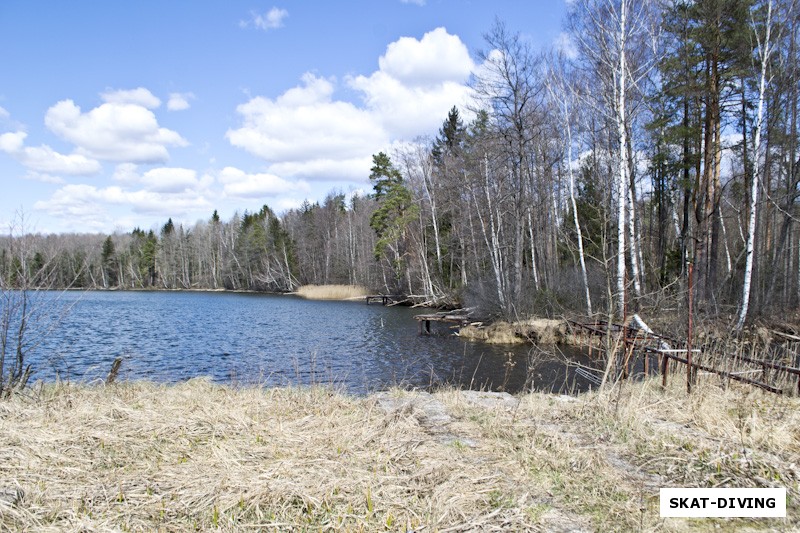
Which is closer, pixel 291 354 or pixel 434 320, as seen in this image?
pixel 291 354

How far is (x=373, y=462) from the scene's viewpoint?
3.85 m

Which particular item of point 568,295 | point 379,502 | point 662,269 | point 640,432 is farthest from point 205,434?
point 662,269

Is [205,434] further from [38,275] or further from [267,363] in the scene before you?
[267,363]

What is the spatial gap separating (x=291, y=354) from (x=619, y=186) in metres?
12.0

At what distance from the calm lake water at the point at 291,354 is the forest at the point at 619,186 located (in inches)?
110

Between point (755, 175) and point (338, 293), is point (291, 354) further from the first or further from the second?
point (338, 293)

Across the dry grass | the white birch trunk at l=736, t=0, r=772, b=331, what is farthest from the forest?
the dry grass

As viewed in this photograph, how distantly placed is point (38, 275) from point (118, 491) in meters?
5.39

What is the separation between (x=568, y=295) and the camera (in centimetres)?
2258

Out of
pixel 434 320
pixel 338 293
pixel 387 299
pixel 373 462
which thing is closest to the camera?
pixel 373 462

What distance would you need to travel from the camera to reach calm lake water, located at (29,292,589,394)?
12.6m

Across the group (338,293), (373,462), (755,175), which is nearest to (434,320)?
(755,175)

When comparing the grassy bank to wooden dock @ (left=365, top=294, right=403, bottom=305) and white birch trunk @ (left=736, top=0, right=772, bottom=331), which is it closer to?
white birch trunk @ (left=736, top=0, right=772, bottom=331)

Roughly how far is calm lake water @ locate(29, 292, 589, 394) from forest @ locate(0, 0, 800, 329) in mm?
2788
